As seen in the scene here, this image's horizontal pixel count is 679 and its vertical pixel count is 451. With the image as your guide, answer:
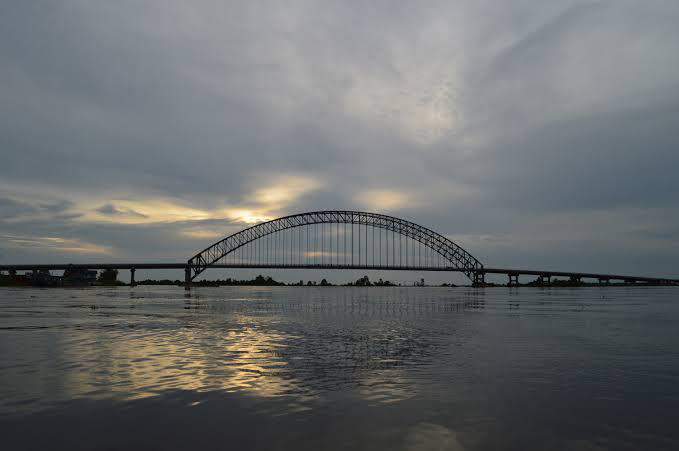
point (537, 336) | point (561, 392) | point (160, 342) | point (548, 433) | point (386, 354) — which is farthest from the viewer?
point (537, 336)

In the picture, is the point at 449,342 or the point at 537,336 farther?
the point at 537,336

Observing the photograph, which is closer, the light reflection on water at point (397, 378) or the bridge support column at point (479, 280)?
the light reflection on water at point (397, 378)

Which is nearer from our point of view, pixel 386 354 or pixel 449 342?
pixel 386 354

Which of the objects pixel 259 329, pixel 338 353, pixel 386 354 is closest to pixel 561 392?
pixel 386 354

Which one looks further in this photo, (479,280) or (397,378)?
(479,280)

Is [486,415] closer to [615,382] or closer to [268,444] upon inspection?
[268,444]

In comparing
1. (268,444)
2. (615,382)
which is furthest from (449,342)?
(268,444)

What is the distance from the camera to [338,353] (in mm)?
15383

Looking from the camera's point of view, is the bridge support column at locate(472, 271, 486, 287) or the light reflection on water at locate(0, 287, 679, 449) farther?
the bridge support column at locate(472, 271, 486, 287)

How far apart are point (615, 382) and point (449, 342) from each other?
7.49 metres

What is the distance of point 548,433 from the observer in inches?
298

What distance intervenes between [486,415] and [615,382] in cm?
502

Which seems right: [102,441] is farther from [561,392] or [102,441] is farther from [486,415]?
[561,392]

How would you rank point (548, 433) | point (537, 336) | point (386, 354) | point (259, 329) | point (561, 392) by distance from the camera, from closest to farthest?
point (548, 433)
point (561, 392)
point (386, 354)
point (537, 336)
point (259, 329)
